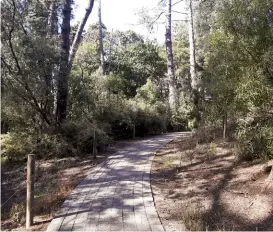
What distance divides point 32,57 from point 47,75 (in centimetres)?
75

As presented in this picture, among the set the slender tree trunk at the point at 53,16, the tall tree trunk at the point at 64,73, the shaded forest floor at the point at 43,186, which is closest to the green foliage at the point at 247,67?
the shaded forest floor at the point at 43,186

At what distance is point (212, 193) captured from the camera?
5.47 m

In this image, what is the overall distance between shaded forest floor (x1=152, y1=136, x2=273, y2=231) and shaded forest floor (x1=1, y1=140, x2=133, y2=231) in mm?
1723

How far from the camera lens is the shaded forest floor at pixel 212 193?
14.3 feet

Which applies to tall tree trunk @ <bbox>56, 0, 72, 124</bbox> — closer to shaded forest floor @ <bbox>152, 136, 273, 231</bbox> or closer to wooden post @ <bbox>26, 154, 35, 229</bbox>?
shaded forest floor @ <bbox>152, 136, 273, 231</bbox>

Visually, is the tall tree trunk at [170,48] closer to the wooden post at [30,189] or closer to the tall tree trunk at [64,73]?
the tall tree trunk at [64,73]

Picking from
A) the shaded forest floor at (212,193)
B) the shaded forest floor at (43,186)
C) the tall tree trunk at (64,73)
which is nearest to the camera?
the shaded forest floor at (212,193)

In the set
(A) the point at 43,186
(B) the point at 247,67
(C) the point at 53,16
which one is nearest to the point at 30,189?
(A) the point at 43,186

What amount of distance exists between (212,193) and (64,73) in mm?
6002

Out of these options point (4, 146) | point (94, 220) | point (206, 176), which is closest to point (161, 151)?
point (206, 176)

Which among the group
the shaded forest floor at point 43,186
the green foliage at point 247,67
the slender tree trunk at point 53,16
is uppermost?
the slender tree trunk at point 53,16

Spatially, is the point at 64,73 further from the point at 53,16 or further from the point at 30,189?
the point at 30,189

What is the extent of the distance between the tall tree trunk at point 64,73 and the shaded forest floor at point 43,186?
1.71m

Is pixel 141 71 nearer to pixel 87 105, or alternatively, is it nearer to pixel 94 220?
pixel 87 105
